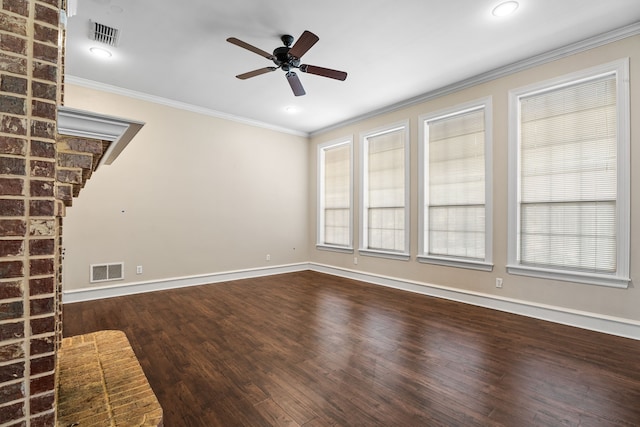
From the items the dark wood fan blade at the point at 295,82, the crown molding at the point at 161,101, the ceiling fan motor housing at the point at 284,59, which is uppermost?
the crown molding at the point at 161,101

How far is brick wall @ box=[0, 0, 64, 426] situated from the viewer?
0.99 meters

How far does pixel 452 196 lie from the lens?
4.45m

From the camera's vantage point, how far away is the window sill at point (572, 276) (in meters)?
3.06

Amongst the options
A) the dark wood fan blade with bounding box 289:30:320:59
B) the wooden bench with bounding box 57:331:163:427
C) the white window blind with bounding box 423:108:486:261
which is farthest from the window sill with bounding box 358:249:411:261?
the wooden bench with bounding box 57:331:163:427

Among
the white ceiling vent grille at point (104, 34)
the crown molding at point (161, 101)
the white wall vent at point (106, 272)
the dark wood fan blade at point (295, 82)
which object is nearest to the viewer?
the white ceiling vent grille at point (104, 34)

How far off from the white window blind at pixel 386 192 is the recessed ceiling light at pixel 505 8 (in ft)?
7.47

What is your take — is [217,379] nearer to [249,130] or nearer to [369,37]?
[369,37]

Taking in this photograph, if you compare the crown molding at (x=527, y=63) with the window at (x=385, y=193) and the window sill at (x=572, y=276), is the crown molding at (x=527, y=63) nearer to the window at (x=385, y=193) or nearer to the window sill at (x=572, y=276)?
the window at (x=385, y=193)

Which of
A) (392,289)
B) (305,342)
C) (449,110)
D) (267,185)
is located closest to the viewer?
(305,342)

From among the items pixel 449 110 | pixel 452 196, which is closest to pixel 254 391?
pixel 452 196

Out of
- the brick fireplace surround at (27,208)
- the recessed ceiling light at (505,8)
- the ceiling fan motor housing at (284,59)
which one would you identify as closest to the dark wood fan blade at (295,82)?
the ceiling fan motor housing at (284,59)

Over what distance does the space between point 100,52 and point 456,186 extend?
475cm

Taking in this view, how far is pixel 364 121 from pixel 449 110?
5.42 ft

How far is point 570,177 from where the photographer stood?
344cm
